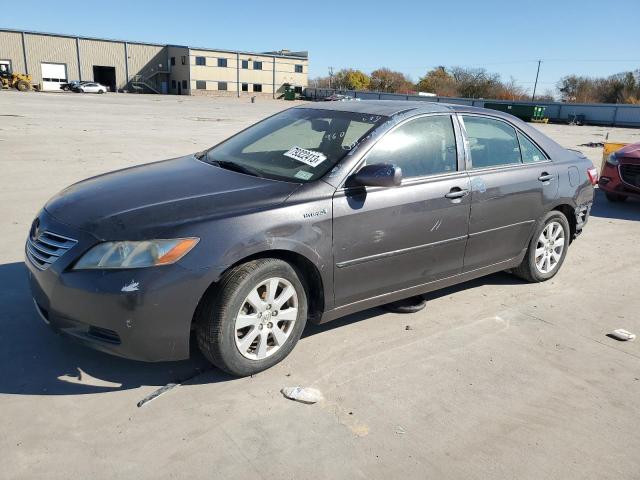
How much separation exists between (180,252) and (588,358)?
292cm

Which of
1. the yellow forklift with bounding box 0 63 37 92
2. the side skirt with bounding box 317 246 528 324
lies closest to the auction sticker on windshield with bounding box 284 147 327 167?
the side skirt with bounding box 317 246 528 324

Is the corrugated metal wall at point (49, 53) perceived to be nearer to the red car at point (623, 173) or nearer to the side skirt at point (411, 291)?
the red car at point (623, 173)

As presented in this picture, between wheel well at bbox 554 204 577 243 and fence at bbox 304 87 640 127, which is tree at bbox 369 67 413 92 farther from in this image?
wheel well at bbox 554 204 577 243

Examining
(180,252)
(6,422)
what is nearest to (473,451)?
(180,252)

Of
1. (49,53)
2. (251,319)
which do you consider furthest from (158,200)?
(49,53)

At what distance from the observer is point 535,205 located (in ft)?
15.5

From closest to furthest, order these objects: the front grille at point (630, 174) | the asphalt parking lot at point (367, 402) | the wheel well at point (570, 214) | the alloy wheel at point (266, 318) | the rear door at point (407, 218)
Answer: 1. the asphalt parking lot at point (367, 402)
2. the alloy wheel at point (266, 318)
3. the rear door at point (407, 218)
4. the wheel well at point (570, 214)
5. the front grille at point (630, 174)

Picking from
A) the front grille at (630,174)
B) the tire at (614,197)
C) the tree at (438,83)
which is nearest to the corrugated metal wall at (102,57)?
the tree at (438,83)

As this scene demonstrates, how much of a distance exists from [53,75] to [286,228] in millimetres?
76483

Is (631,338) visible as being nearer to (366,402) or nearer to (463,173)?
(463,173)

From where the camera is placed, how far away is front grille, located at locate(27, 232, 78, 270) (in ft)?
9.88

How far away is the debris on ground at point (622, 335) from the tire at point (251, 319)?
2.52 meters

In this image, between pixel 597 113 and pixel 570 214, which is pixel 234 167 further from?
pixel 597 113

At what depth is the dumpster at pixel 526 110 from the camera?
41.7 meters
